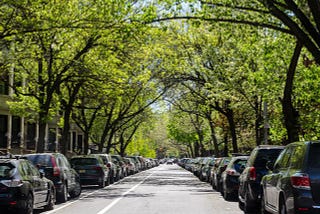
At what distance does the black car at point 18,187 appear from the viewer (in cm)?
1295

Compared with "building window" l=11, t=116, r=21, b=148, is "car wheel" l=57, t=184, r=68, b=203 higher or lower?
lower

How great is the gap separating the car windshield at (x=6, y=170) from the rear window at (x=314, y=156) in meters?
7.01

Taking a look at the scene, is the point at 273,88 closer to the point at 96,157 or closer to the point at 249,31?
the point at 249,31

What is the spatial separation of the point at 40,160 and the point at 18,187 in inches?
228

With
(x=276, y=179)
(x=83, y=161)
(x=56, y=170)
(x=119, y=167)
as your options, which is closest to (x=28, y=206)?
(x=56, y=170)

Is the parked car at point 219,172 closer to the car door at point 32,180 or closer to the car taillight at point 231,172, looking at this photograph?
the car taillight at point 231,172

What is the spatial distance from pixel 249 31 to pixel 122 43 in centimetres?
744

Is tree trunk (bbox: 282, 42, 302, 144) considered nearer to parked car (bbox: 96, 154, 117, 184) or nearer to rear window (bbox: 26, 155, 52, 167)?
rear window (bbox: 26, 155, 52, 167)

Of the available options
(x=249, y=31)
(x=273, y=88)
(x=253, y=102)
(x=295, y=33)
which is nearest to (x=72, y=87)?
(x=253, y=102)

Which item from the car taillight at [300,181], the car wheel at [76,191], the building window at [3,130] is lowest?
the car taillight at [300,181]

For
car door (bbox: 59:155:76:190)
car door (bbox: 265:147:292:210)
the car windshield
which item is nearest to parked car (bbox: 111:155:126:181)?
car door (bbox: 59:155:76:190)

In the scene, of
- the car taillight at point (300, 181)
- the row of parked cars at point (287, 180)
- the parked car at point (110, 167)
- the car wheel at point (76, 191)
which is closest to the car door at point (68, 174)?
the car wheel at point (76, 191)

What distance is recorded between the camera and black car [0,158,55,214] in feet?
42.5

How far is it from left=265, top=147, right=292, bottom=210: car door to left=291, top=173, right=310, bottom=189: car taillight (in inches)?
32.4
